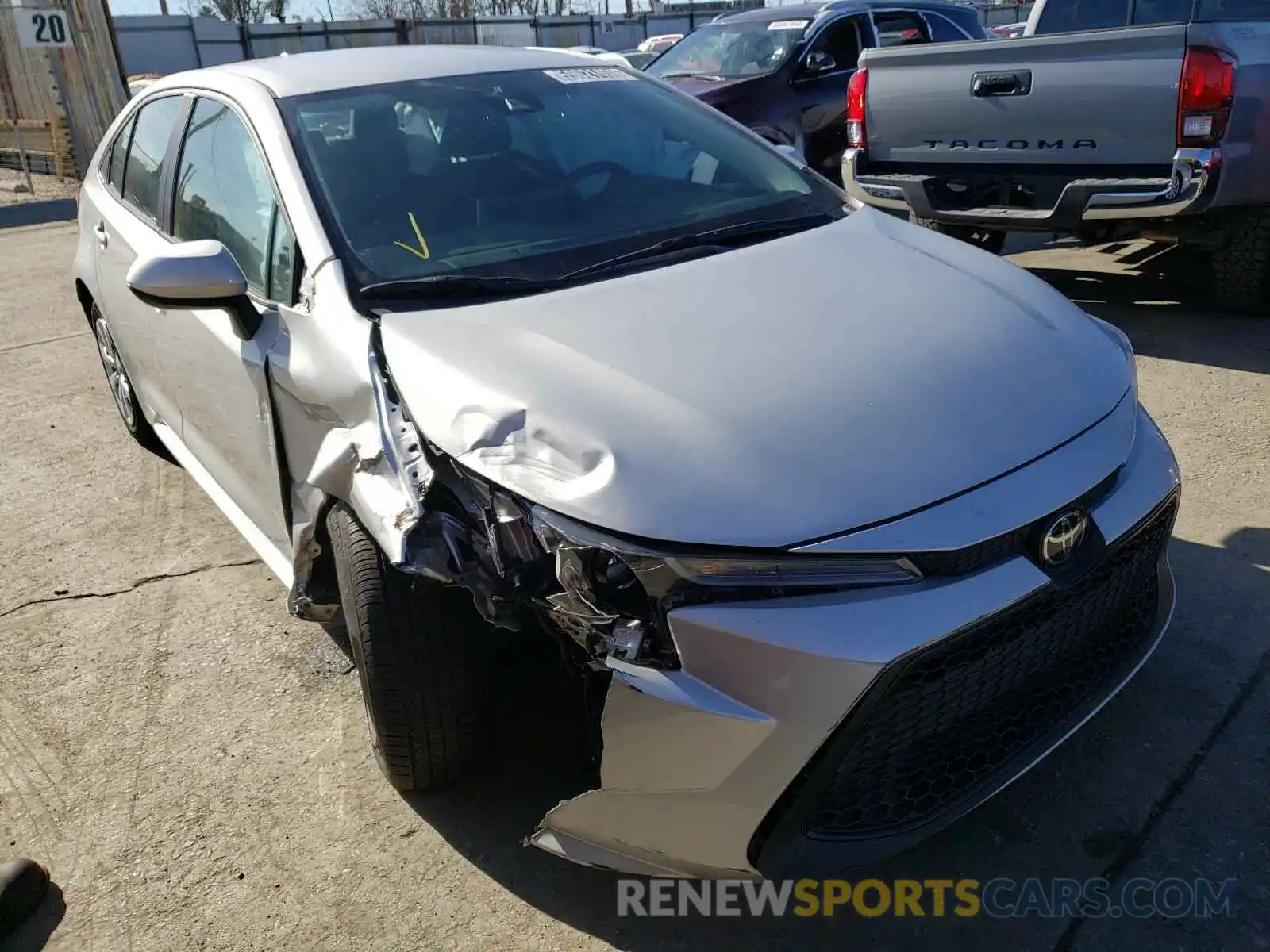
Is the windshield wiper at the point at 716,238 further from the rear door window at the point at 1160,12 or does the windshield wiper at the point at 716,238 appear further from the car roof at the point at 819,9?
the car roof at the point at 819,9

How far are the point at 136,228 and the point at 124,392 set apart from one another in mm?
1141

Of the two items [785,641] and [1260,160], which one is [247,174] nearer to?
[785,641]

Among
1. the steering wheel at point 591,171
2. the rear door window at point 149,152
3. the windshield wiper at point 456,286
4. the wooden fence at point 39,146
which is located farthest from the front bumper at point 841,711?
the wooden fence at point 39,146

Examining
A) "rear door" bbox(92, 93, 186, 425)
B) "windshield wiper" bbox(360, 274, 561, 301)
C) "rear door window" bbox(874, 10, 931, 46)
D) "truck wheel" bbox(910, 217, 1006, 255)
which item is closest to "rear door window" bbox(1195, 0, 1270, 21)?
"truck wheel" bbox(910, 217, 1006, 255)

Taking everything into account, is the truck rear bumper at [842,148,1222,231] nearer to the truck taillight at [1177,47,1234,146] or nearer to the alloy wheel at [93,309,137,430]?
the truck taillight at [1177,47,1234,146]

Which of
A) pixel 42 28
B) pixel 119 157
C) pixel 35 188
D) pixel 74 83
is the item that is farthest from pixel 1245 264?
pixel 35 188

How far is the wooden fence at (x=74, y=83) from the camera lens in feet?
44.4

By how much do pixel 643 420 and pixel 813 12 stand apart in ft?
24.5

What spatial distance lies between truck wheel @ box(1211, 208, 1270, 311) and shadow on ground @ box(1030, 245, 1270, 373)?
Result: 0.12 m

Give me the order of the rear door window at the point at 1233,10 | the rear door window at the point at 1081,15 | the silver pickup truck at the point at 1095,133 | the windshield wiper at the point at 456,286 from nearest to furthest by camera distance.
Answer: the windshield wiper at the point at 456,286
the silver pickup truck at the point at 1095,133
the rear door window at the point at 1233,10
the rear door window at the point at 1081,15

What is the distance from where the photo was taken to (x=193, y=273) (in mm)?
2475

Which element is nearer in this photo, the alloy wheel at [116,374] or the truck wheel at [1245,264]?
the alloy wheel at [116,374]

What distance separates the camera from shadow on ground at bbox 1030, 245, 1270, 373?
16.0 ft

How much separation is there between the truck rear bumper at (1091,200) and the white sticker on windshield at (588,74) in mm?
1511
